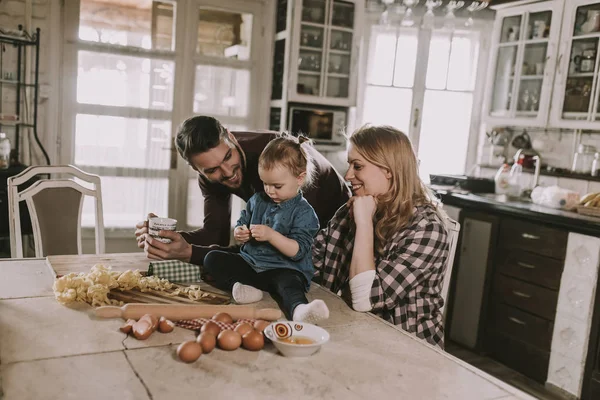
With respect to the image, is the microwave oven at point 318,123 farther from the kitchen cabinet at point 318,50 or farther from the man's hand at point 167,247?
the man's hand at point 167,247

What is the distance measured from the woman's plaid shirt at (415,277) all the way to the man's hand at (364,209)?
0.10 meters

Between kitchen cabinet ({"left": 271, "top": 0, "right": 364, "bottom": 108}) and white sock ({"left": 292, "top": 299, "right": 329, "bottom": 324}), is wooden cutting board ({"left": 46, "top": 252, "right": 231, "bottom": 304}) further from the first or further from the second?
kitchen cabinet ({"left": 271, "top": 0, "right": 364, "bottom": 108})

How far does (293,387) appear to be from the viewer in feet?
3.54

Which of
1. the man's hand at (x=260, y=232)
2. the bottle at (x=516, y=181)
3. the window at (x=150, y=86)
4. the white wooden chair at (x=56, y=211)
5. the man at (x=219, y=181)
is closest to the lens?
the man's hand at (x=260, y=232)

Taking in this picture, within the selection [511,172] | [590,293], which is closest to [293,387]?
[590,293]

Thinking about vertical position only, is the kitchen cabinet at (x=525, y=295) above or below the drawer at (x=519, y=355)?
above

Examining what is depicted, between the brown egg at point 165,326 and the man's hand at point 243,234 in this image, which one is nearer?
the brown egg at point 165,326

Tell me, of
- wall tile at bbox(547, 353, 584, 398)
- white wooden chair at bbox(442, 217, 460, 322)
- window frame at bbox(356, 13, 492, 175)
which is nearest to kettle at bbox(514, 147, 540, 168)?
window frame at bbox(356, 13, 492, 175)

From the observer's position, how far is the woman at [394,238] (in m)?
1.63

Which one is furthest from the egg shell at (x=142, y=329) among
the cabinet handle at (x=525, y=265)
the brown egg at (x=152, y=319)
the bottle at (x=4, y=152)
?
the bottle at (x=4, y=152)

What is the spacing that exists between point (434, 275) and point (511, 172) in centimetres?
264

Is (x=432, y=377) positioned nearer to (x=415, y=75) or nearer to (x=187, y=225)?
(x=187, y=225)

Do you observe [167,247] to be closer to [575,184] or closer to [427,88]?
[575,184]

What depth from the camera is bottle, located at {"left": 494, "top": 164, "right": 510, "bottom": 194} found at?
4055mm
